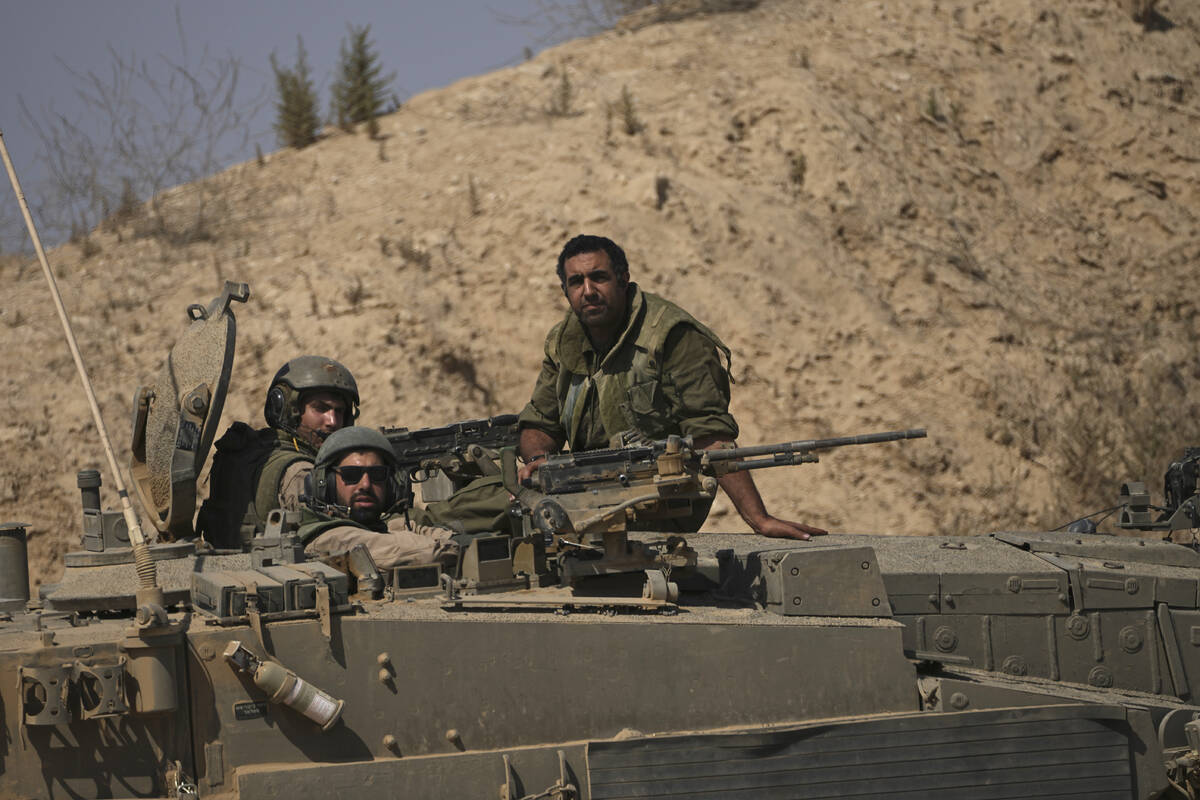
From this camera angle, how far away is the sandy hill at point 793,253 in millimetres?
14484

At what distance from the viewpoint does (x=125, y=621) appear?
5797mm

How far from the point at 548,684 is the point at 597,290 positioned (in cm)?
290

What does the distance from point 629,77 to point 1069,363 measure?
21.2ft

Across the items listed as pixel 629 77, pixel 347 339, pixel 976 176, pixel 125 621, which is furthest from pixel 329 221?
pixel 125 621

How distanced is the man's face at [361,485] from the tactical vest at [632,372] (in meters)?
1.56

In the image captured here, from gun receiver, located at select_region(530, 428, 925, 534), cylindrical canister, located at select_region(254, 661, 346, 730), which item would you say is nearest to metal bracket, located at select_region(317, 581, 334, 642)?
cylindrical canister, located at select_region(254, 661, 346, 730)

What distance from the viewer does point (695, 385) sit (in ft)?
25.1

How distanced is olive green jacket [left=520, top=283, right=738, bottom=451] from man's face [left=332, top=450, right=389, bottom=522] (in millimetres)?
1534

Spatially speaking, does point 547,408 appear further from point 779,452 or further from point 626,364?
point 779,452

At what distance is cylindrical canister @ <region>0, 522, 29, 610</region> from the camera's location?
6855 millimetres

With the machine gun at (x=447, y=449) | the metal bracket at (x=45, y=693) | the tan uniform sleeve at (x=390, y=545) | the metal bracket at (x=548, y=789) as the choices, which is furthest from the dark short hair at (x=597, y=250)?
the metal bracket at (x=45, y=693)

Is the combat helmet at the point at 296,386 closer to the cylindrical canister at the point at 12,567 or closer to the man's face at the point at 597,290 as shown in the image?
the man's face at the point at 597,290

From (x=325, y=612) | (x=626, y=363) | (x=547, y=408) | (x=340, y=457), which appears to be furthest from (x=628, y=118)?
(x=325, y=612)

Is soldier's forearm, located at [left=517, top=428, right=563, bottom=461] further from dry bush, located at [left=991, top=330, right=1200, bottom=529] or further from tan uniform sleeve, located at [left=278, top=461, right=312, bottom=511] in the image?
dry bush, located at [left=991, top=330, right=1200, bottom=529]
